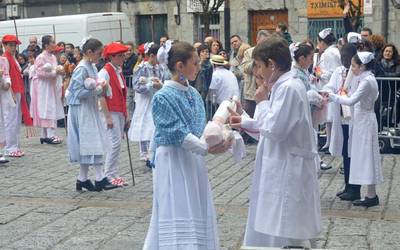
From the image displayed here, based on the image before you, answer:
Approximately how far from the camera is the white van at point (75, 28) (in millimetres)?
23062

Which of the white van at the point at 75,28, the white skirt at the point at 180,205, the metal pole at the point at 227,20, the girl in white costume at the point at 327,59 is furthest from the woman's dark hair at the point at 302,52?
the metal pole at the point at 227,20

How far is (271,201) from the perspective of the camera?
6141mm

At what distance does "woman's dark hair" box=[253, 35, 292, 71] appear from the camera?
6145 millimetres

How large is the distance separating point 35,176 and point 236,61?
5.41m

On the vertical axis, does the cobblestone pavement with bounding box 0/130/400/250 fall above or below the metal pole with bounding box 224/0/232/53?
below

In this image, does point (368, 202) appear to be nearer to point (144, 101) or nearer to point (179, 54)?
point (179, 54)

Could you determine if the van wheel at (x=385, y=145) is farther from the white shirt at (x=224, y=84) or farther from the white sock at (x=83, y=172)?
the white sock at (x=83, y=172)

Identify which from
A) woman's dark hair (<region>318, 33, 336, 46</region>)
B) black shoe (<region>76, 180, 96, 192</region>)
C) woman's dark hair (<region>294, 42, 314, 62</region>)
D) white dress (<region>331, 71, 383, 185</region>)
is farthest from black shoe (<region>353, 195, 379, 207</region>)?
woman's dark hair (<region>318, 33, 336, 46</region>)

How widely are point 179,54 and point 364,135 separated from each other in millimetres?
3637

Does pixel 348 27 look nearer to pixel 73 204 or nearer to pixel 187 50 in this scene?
pixel 73 204

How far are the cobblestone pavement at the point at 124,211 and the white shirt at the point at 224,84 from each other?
1905 millimetres

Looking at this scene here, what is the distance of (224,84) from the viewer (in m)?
14.6

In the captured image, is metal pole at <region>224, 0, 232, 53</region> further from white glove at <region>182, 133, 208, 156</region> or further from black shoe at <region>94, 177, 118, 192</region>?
white glove at <region>182, 133, 208, 156</region>

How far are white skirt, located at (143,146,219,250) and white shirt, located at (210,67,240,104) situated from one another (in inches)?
314
